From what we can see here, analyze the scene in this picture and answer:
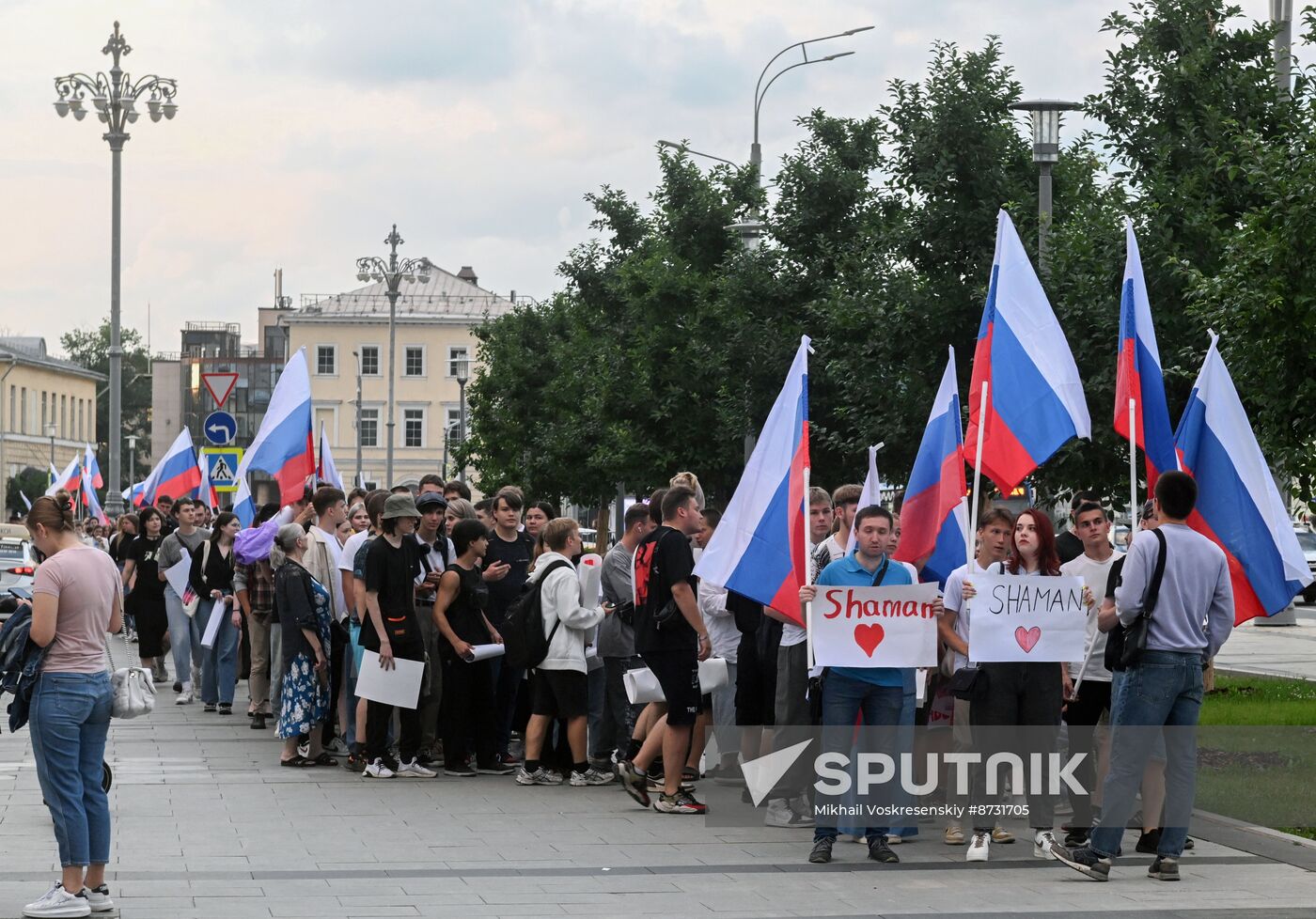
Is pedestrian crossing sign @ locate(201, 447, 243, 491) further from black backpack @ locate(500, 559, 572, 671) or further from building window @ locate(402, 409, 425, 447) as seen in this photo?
building window @ locate(402, 409, 425, 447)

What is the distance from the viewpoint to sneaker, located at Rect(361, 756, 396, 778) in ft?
43.1

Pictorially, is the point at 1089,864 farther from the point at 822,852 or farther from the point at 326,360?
the point at 326,360

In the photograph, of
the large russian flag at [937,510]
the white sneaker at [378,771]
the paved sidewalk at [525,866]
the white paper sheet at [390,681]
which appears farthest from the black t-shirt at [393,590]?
the large russian flag at [937,510]

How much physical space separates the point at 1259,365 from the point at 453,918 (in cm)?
911

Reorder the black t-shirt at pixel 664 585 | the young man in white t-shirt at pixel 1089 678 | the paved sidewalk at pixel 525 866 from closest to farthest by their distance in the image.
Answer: the paved sidewalk at pixel 525 866 → the young man in white t-shirt at pixel 1089 678 → the black t-shirt at pixel 664 585

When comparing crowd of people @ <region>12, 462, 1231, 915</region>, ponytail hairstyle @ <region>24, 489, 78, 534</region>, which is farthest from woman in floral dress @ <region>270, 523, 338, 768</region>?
ponytail hairstyle @ <region>24, 489, 78, 534</region>

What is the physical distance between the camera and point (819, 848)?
9680 millimetres

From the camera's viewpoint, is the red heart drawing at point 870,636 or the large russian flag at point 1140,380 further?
the large russian flag at point 1140,380

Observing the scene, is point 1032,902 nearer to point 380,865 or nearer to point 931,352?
point 380,865

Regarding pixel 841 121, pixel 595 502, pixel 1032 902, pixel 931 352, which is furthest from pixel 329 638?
pixel 595 502

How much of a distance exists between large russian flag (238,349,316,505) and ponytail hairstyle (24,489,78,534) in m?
9.47

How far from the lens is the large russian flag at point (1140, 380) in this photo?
10.7 meters

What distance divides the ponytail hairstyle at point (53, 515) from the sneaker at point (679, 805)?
164 inches

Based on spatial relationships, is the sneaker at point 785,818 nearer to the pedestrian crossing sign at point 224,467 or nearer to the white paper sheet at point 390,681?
the white paper sheet at point 390,681
